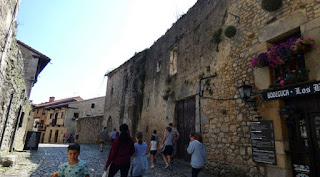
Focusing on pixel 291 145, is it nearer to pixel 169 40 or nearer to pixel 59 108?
pixel 169 40

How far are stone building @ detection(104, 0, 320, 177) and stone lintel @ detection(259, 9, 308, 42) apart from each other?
0.07ft

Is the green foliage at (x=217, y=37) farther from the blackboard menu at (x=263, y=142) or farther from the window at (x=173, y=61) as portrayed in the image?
the window at (x=173, y=61)

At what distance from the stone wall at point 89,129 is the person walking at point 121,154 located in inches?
715

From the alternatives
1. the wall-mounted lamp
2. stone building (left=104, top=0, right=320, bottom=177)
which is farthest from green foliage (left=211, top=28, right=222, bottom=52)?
the wall-mounted lamp

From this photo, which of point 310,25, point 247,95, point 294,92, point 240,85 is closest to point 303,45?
point 310,25

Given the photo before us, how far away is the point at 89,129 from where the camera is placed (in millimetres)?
22703

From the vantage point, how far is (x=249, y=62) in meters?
5.77

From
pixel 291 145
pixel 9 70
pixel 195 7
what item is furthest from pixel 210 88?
pixel 9 70

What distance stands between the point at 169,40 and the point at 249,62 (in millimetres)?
6296

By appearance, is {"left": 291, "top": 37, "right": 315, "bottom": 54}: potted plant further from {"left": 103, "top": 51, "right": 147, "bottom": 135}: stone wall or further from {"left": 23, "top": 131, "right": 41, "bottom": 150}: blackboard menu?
{"left": 23, "top": 131, "right": 41, "bottom": 150}: blackboard menu

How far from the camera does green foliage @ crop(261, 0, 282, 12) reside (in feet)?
16.9

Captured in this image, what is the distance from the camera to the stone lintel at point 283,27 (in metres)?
4.65

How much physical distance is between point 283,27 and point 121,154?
487 cm

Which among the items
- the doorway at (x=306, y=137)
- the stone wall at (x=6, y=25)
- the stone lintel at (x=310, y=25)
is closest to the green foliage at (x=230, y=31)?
the stone lintel at (x=310, y=25)
